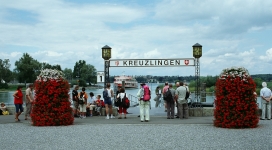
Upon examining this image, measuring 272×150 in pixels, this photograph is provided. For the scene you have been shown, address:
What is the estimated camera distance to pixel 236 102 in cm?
1434

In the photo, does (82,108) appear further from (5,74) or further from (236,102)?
(5,74)

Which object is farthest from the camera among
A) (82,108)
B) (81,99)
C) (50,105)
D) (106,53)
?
(106,53)

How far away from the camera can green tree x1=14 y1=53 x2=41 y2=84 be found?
4264 inches

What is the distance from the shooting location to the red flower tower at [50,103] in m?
15.6

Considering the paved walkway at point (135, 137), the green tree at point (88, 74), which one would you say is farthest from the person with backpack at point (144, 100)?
the green tree at point (88, 74)

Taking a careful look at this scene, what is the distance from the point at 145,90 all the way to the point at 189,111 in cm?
372

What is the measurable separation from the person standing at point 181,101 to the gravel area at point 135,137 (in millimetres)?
2960

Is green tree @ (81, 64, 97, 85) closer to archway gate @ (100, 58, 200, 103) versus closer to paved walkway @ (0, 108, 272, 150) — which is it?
archway gate @ (100, 58, 200, 103)

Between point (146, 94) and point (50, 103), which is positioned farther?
point (146, 94)

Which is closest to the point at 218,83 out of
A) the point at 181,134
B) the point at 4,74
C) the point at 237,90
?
the point at 237,90

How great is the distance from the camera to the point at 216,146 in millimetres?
10227

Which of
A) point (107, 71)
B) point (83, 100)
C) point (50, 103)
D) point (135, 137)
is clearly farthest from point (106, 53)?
point (135, 137)

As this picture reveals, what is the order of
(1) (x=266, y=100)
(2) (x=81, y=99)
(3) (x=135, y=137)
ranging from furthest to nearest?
(2) (x=81, y=99) < (1) (x=266, y=100) < (3) (x=135, y=137)

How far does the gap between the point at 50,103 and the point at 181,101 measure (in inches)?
234
